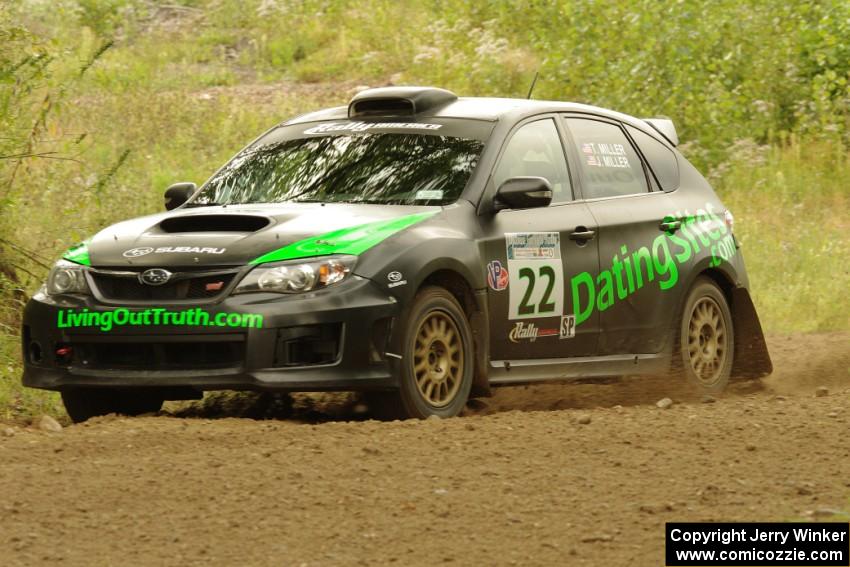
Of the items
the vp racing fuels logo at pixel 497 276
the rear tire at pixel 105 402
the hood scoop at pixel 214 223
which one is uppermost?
the hood scoop at pixel 214 223

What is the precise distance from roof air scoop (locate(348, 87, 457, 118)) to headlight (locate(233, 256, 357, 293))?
1.72 metres

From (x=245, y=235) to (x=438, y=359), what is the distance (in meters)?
1.10

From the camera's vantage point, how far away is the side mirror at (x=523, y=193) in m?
7.63

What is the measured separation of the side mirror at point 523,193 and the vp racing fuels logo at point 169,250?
154 centimetres

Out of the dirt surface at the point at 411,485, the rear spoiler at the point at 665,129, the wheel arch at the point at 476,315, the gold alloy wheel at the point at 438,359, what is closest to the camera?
the dirt surface at the point at 411,485

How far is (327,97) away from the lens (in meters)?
20.1

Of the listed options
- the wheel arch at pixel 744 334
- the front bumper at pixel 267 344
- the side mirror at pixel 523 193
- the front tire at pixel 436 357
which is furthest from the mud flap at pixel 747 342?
the front bumper at pixel 267 344

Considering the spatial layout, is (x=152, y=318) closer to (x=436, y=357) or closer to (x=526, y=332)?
(x=436, y=357)

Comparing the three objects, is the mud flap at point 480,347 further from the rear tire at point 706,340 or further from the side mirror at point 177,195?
the side mirror at point 177,195

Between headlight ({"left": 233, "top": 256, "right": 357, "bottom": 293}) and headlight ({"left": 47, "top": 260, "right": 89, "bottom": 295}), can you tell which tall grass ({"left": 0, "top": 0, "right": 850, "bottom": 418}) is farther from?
headlight ({"left": 233, "top": 256, "right": 357, "bottom": 293})

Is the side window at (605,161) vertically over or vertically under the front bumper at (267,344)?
over

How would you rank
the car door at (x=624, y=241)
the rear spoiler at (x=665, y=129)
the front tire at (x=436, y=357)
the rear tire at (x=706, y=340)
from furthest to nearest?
the rear spoiler at (x=665, y=129) < the rear tire at (x=706, y=340) < the car door at (x=624, y=241) < the front tire at (x=436, y=357)

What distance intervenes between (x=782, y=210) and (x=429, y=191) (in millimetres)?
8712

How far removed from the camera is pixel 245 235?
23.1ft
